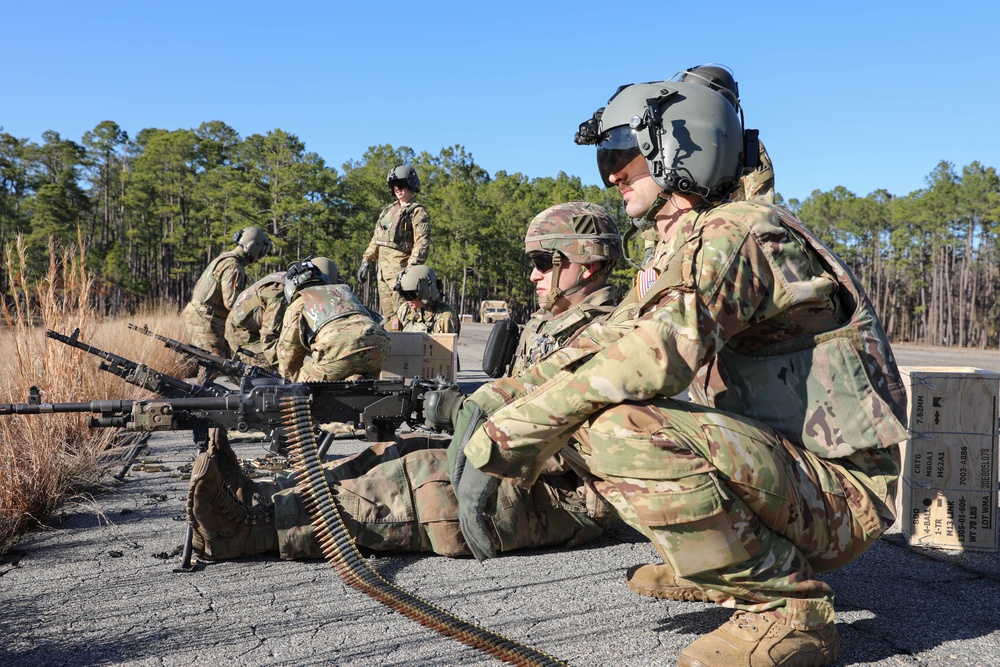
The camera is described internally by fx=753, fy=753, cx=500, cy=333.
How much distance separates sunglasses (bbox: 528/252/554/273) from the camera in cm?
430

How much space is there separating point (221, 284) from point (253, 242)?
0.72 meters

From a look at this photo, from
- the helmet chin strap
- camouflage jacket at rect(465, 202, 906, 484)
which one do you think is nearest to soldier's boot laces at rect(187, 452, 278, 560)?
camouflage jacket at rect(465, 202, 906, 484)

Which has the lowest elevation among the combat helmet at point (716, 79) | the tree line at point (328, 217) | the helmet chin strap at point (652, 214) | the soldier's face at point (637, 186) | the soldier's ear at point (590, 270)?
the soldier's ear at point (590, 270)

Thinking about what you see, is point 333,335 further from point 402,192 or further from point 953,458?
point 402,192

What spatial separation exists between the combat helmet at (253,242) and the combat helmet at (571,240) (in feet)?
21.7

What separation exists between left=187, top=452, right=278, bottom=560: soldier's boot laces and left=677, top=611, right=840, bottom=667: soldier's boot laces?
1968 mm

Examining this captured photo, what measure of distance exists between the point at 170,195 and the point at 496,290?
79.5 feet

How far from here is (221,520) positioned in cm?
330

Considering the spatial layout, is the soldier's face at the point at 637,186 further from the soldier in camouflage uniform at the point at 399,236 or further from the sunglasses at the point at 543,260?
the soldier in camouflage uniform at the point at 399,236

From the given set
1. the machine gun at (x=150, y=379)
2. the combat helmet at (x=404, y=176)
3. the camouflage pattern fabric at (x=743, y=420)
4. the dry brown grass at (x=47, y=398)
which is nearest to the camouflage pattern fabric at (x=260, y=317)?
the dry brown grass at (x=47, y=398)

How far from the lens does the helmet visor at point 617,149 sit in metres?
2.70

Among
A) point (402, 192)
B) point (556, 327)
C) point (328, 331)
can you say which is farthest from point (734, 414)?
point (402, 192)

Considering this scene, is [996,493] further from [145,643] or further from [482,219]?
[482,219]

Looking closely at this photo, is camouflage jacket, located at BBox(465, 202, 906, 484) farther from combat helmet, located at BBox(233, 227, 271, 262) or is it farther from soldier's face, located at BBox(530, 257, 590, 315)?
combat helmet, located at BBox(233, 227, 271, 262)
